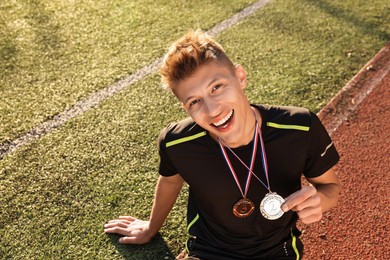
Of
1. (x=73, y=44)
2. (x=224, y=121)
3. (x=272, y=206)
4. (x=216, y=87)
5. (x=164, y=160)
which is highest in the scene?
(x=216, y=87)

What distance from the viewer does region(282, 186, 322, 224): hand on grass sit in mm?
2410

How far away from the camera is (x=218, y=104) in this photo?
2678mm

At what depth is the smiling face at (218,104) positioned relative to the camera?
267 centimetres

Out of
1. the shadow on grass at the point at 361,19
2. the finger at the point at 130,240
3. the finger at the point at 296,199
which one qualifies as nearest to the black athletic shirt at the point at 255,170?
the finger at the point at 296,199

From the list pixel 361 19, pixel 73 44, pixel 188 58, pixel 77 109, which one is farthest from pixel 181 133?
pixel 361 19

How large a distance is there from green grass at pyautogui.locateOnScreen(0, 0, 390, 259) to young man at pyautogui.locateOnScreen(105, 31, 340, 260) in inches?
34.7

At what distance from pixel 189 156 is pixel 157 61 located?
3.18 metres

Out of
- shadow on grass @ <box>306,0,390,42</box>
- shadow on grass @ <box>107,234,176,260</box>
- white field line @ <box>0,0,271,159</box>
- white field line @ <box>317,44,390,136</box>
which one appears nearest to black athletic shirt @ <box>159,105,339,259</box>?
shadow on grass @ <box>107,234,176,260</box>

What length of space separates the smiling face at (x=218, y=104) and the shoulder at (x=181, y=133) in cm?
11

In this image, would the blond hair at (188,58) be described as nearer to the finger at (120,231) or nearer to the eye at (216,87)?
the eye at (216,87)

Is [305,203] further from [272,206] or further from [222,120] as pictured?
[222,120]

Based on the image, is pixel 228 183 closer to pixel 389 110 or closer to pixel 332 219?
pixel 332 219

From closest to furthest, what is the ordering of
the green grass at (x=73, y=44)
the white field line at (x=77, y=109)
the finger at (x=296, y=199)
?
the finger at (x=296, y=199) → the white field line at (x=77, y=109) → the green grass at (x=73, y=44)

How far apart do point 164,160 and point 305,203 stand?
3.07 feet
